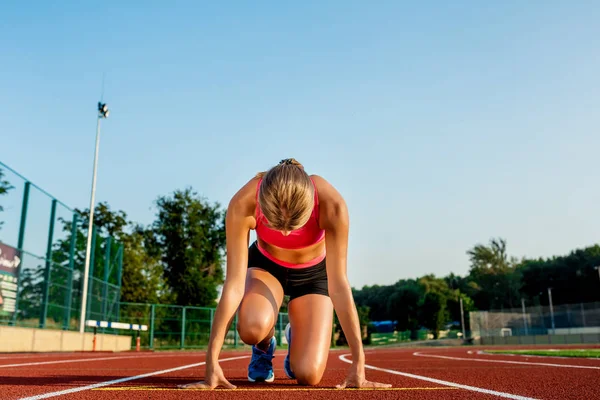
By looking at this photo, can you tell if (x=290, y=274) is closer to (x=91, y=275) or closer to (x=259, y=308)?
(x=259, y=308)

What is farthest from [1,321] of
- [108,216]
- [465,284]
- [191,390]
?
[465,284]

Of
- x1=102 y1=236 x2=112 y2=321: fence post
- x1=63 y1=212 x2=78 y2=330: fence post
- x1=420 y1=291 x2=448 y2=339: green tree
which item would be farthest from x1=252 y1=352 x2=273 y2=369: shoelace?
x1=420 y1=291 x2=448 y2=339: green tree

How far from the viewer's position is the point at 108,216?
38.0 meters

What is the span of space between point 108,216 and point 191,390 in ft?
121

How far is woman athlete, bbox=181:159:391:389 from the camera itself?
10.9ft

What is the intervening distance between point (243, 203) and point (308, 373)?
1343 mm

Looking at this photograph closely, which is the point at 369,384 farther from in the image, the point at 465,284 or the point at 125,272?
the point at 465,284

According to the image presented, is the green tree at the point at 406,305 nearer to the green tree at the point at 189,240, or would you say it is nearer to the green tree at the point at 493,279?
the green tree at the point at 493,279

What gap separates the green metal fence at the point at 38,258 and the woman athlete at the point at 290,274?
986 centimetres

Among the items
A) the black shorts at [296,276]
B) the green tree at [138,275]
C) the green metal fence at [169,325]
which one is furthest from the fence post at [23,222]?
the green tree at [138,275]

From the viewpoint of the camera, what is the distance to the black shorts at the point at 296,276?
15.4 ft

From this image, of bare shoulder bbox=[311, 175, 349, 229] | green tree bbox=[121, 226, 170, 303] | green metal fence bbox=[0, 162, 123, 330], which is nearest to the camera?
bare shoulder bbox=[311, 175, 349, 229]

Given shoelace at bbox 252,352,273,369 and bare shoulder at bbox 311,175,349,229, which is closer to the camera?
bare shoulder at bbox 311,175,349,229

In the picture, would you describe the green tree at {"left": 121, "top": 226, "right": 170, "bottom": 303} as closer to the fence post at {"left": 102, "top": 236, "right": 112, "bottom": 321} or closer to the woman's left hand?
the fence post at {"left": 102, "top": 236, "right": 112, "bottom": 321}
